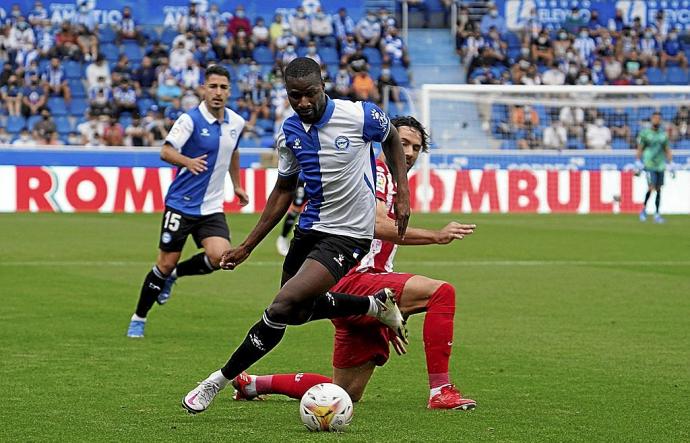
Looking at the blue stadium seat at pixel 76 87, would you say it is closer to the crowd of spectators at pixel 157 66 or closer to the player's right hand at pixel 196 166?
the crowd of spectators at pixel 157 66

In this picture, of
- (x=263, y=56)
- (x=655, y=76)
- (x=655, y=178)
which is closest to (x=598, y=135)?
(x=655, y=178)

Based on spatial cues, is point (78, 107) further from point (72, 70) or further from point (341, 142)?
point (341, 142)

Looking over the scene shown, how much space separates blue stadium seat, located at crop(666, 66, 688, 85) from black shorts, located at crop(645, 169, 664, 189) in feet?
33.9

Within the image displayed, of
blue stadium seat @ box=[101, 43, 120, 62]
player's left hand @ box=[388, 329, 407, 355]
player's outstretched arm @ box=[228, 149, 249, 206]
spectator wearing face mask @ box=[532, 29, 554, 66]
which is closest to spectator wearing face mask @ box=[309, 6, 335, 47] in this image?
blue stadium seat @ box=[101, 43, 120, 62]

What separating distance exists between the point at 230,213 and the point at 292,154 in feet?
73.9

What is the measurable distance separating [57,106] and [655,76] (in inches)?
701

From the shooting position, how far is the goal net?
99.7 feet

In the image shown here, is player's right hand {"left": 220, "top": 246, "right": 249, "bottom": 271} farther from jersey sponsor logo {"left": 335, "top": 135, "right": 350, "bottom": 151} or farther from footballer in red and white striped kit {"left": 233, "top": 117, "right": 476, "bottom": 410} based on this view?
jersey sponsor logo {"left": 335, "top": 135, "right": 350, "bottom": 151}

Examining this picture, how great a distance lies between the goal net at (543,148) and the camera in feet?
99.7

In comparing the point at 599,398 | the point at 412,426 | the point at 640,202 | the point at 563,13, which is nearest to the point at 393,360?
the point at 599,398

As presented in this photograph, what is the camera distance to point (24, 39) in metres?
33.4

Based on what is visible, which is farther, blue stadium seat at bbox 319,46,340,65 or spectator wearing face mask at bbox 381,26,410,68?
spectator wearing face mask at bbox 381,26,410,68

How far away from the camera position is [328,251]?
6891 millimetres

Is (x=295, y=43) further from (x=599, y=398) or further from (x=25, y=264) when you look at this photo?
(x=599, y=398)
